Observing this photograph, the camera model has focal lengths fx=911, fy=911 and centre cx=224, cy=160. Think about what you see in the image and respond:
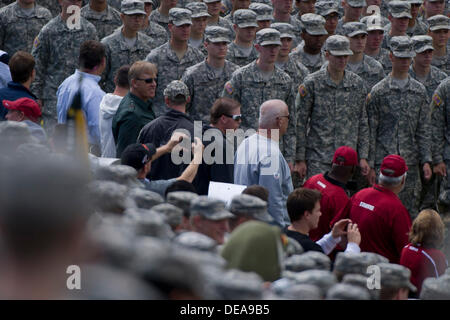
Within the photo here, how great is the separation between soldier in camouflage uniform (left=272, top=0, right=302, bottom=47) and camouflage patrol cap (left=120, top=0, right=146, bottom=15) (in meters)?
2.14

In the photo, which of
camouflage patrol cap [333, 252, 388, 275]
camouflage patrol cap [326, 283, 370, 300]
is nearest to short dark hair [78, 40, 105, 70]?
camouflage patrol cap [333, 252, 388, 275]

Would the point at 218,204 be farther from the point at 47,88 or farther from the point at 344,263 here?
the point at 47,88

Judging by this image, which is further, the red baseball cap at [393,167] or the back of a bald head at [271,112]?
the back of a bald head at [271,112]

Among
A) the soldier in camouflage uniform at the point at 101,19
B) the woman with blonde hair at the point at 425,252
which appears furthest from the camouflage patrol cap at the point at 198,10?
the woman with blonde hair at the point at 425,252

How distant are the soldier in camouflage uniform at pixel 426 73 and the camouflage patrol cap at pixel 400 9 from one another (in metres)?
0.99

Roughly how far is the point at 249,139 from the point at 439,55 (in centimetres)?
481

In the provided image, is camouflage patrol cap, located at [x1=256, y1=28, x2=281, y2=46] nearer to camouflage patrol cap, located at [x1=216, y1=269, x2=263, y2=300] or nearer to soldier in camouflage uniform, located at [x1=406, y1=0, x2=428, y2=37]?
soldier in camouflage uniform, located at [x1=406, y1=0, x2=428, y2=37]

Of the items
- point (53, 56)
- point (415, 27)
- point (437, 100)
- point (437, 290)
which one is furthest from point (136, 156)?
point (415, 27)

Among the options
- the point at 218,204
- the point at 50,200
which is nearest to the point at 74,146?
the point at 218,204

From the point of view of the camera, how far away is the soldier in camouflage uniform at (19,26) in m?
10.6

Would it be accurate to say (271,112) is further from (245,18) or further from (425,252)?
(245,18)

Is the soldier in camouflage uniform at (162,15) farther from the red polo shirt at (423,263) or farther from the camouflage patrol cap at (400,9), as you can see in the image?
the red polo shirt at (423,263)

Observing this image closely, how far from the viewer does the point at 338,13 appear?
11570 mm

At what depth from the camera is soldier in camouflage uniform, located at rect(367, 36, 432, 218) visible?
9688 millimetres
